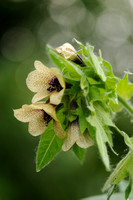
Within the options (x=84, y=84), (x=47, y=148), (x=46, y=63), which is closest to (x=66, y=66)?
(x=84, y=84)

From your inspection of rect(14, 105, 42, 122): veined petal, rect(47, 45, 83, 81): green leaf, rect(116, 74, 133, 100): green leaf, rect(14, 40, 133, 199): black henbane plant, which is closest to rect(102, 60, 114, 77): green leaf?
rect(14, 40, 133, 199): black henbane plant

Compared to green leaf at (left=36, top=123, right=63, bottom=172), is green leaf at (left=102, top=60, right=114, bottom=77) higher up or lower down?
higher up

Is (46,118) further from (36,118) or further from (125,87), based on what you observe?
(125,87)

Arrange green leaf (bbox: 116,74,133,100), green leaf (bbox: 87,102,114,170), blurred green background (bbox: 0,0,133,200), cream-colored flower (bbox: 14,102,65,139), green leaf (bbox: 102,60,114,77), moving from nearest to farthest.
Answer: green leaf (bbox: 87,102,114,170)
cream-colored flower (bbox: 14,102,65,139)
green leaf (bbox: 102,60,114,77)
green leaf (bbox: 116,74,133,100)
blurred green background (bbox: 0,0,133,200)

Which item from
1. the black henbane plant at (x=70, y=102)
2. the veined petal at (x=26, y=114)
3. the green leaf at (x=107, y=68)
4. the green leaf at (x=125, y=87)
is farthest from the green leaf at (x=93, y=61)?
the green leaf at (x=125, y=87)

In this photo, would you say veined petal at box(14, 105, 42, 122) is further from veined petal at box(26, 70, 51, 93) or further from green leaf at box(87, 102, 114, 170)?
green leaf at box(87, 102, 114, 170)

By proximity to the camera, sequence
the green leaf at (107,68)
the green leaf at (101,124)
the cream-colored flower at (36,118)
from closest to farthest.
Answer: the green leaf at (101,124)
the cream-colored flower at (36,118)
the green leaf at (107,68)

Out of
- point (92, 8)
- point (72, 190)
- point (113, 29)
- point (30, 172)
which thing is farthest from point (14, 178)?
point (92, 8)

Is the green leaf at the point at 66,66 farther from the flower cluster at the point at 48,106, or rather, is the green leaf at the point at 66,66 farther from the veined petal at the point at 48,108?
the veined petal at the point at 48,108
